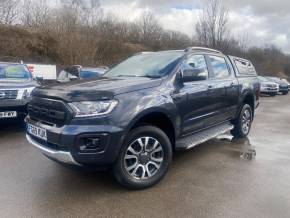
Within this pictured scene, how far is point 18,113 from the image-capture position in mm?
6215

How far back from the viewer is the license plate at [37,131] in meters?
3.65

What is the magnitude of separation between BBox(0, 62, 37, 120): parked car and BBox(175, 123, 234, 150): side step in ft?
11.9

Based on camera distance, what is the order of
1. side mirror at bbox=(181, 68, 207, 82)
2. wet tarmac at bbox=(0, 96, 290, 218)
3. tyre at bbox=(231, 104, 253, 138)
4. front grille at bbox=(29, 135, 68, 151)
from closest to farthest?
wet tarmac at bbox=(0, 96, 290, 218), front grille at bbox=(29, 135, 68, 151), side mirror at bbox=(181, 68, 207, 82), tyre at bbox=(231, 104, 253, 138)

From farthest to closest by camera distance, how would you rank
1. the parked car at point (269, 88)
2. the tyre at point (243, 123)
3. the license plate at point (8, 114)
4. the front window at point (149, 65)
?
the parked car at point (269, 88) → the tyre at point (243, 123) → the license plate at point (8, 114) → the front window at point (149, 65)

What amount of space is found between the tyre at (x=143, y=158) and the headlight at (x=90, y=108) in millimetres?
484

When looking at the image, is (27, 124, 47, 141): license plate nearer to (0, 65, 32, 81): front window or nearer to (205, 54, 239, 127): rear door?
(205, 54, 239, 127): rear door

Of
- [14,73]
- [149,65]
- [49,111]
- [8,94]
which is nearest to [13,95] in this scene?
[8,94]

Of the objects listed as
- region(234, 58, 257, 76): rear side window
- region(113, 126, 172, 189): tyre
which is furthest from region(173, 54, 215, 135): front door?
region(234, 58, 257, 76): rear side window

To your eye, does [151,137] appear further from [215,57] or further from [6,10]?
[6,10]

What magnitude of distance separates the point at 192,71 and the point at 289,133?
15.2ft

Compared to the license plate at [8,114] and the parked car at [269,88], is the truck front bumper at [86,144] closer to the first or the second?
the license plate at [8,114]

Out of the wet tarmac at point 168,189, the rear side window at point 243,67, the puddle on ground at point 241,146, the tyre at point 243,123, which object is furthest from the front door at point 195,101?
the rear side window at point 243,67

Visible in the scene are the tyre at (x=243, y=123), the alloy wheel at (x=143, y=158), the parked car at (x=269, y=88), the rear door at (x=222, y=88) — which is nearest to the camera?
the alloy wheel at (x=143, y=158)

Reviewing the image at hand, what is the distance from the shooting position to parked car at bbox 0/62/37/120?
606cm
